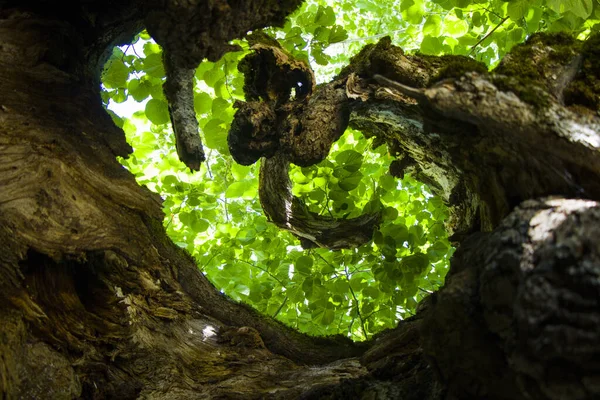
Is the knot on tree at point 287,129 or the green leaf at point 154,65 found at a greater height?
the green leaf at point 154,65

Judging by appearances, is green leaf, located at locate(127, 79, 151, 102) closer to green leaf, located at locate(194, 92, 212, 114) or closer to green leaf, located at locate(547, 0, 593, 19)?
green leaf, located at locate(194, 92, 212, 114)

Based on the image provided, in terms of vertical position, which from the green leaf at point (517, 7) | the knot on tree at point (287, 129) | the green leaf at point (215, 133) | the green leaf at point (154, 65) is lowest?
the knot on tree at point (287, 129)

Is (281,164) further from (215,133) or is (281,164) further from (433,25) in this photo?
(433,25)

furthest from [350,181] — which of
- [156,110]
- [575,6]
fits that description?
[575,6]

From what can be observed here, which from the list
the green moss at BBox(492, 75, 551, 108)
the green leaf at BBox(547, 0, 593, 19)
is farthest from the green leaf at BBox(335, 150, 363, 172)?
the green moss at BBox(492, 75, 551, 108)

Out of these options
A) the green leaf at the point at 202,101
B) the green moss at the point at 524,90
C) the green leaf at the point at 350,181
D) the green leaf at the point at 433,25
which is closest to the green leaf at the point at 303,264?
the green leaf at the point at 350,181

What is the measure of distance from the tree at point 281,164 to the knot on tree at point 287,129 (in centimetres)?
2

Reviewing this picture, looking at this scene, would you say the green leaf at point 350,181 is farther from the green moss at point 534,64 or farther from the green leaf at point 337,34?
the green moss at point 534,64

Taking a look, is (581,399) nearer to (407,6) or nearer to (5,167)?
(5,167)

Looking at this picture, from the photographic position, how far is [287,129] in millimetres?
2760

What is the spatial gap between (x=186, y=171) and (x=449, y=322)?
4097mm

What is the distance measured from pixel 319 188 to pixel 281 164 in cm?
80

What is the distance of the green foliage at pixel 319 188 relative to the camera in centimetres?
355

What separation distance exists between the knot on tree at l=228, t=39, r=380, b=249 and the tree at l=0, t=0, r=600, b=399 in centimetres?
2
